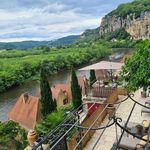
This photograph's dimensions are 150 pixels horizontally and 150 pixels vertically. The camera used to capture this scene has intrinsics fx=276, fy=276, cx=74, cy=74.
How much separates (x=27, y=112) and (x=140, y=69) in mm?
21156

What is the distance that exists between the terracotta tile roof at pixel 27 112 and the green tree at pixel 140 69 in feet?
59.3

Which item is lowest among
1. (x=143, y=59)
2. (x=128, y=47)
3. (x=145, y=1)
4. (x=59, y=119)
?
(x=128, y=47)

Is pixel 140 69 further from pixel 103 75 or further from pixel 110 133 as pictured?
pixel 103 75

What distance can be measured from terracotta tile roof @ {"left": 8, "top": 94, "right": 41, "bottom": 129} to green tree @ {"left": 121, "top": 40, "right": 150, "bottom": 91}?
1808cm

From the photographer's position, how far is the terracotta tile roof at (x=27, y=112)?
25266 mm

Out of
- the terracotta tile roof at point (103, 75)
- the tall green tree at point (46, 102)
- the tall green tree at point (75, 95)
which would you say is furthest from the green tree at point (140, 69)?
the tall green tree at point (46, 102)

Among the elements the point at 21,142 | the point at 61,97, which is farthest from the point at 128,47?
the point at 21,142

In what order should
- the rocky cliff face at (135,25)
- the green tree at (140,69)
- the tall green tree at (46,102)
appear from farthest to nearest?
the rocky cliff face at (135,25) → the tall green tree at (46,102) → the green tree at (140,69)

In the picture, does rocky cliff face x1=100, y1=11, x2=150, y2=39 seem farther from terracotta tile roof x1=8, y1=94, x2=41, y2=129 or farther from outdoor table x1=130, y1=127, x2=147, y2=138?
outdoor table x1=130, y1=127, x2=147, y2=138

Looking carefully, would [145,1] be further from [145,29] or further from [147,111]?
[147,111]

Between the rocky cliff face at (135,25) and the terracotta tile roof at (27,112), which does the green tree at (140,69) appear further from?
the rocky cliff face at (135,25)

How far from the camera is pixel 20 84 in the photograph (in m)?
61.8

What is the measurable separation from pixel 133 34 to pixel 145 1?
53.7 metres

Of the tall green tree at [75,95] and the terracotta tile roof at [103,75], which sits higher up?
the terracotta tile roof at [103,75]
